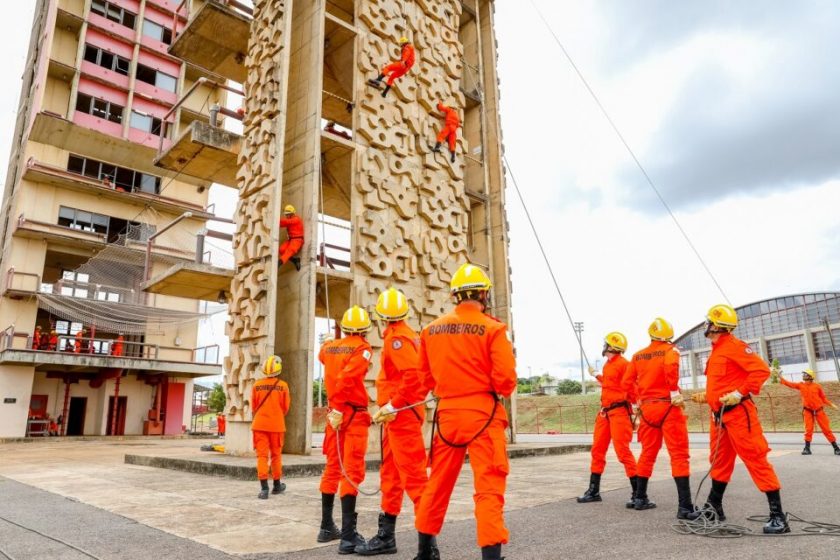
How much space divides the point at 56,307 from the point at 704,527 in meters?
25.7

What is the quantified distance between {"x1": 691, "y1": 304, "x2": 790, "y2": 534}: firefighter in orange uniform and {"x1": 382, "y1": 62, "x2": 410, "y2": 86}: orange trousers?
34.6 feet

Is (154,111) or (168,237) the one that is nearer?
(168,237)

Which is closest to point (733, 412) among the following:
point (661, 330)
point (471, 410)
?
point (661, 330)

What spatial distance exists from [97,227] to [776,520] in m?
32.6

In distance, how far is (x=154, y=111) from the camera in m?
33.5

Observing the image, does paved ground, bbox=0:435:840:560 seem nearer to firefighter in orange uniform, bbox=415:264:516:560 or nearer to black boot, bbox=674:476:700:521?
→ black boot, bbox=674:476:700:521

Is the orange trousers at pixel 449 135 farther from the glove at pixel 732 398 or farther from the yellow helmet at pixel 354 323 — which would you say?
the glove at pixel 732 398

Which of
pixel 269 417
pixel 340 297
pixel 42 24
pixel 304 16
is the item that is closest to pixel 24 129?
pixel 42 24

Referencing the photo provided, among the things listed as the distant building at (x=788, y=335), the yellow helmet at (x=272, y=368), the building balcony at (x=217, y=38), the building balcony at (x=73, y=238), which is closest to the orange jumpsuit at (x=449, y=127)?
the building balcony at (x=217, y=38)

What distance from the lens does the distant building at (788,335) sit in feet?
171

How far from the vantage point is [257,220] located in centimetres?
1277

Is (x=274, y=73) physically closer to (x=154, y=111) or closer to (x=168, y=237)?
(x=168, y=237)

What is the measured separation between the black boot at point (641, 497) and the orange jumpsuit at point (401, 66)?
1117 cm

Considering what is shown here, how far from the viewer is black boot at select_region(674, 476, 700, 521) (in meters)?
5.68
